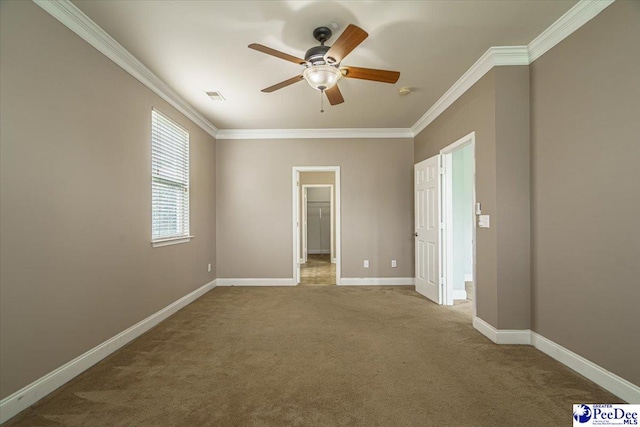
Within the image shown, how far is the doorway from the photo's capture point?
13.0 ft

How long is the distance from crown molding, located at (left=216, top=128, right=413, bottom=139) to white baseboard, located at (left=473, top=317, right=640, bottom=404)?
3.35m

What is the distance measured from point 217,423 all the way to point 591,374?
2.61m

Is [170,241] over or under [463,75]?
under

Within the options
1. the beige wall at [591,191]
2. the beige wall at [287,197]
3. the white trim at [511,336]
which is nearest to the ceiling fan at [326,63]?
the beige wall at [591,191]

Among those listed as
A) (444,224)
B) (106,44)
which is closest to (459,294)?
(444,224)

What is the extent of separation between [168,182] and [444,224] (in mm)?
3722

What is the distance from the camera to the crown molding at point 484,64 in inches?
105

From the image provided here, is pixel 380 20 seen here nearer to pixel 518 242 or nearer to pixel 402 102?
pixel 402 102

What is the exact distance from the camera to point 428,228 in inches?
171

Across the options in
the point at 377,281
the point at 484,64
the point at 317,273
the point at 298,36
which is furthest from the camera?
the point at 317,273

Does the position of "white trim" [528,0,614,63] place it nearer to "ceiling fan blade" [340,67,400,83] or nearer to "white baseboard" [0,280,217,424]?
"ceiling fan blade" [340,67,400,83]

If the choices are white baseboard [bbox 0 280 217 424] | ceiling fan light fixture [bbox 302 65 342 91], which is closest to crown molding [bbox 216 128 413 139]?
ceiling fan light fixture [bbox 302 65 342 91]

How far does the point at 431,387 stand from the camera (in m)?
2.04

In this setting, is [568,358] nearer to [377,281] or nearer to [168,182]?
[377,281]
